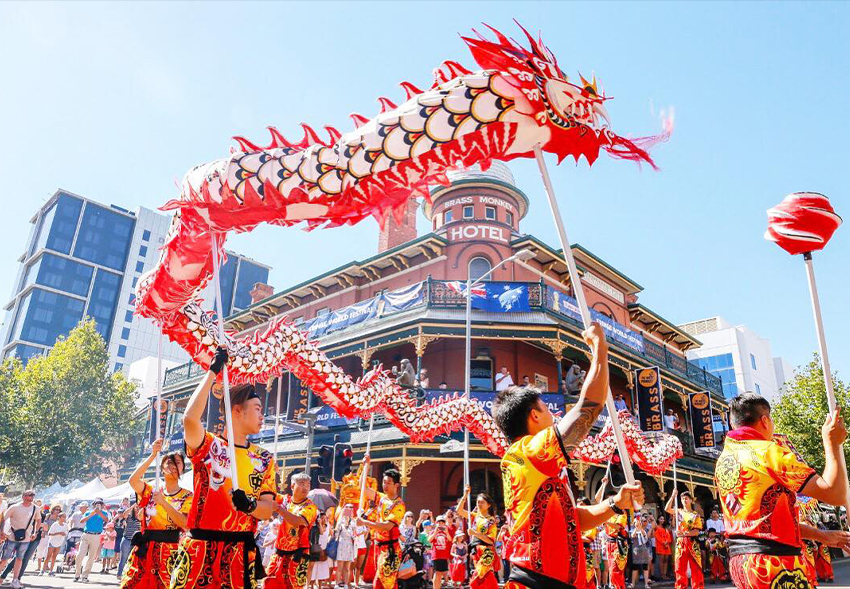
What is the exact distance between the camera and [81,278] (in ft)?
255

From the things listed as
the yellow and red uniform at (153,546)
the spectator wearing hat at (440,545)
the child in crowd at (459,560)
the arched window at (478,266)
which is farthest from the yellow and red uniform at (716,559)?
the yellow and red uniform at (153,546)

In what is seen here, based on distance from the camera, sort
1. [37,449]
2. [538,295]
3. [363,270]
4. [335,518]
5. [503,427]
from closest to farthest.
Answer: [503,427], [335,518], [538,295], [363,270], [37,449]

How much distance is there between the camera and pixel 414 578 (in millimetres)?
8867

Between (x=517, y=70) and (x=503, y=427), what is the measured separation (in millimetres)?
2216

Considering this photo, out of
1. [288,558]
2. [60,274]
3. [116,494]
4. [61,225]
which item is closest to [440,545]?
[288,558]

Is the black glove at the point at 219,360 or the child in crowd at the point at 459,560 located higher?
the black glove at the point at 219,360

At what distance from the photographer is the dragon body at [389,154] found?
381 centimetres

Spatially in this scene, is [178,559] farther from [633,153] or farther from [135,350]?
[135,350]

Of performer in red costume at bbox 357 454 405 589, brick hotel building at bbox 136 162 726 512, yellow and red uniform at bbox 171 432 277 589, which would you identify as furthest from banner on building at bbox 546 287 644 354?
yellow and red uniform at bbox 171 432 277 589

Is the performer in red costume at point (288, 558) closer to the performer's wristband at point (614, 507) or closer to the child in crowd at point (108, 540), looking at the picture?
the performer's wristband at point (614, 507)

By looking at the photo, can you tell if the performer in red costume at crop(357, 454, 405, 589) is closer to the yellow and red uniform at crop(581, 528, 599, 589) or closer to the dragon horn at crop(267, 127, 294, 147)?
the yellow and red uniform at crop(581, 528, 599, 589)

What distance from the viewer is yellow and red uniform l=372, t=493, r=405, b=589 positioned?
8062mm

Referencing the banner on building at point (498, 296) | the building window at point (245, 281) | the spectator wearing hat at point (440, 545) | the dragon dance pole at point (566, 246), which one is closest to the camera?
the dragon dance pole at point (566, 246)

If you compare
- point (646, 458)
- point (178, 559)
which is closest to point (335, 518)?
point (646, 458)
